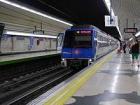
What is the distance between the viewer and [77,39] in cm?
2262

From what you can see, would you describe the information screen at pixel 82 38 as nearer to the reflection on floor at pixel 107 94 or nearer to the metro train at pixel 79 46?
the metro train at pixel 79 46

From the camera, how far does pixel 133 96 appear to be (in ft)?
31.2

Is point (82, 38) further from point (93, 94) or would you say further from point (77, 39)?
point (93, 94)

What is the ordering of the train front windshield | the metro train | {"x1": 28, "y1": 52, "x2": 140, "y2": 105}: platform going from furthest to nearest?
the train front windshield, the metro train, {"x1": 28, "y1": 52, "x2": 140, "y2": 105}: platform

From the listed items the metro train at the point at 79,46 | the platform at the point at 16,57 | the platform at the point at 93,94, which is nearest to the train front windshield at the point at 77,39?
the metro train at the point at 79,46

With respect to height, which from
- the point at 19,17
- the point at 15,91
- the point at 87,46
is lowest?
the point at 15,91

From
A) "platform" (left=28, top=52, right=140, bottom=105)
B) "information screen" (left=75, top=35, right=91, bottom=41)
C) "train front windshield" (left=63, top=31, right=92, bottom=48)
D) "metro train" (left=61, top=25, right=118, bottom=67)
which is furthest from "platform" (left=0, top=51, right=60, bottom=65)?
"platform" (left=28, top=52, right=140, bottom=105)

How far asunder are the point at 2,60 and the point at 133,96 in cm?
1008

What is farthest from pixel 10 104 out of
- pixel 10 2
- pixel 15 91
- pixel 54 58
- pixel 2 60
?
pixel 54 58

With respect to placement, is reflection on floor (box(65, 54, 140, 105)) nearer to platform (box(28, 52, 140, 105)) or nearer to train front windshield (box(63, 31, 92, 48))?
platform (box(28, 52, 140, 105))

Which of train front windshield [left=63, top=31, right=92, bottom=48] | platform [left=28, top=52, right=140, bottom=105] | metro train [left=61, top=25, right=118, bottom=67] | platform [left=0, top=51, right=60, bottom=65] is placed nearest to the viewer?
platform [left=28, top=52, right=140, bottom=105]

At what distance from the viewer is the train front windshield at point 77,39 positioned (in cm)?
2253

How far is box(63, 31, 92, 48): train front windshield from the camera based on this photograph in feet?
73.9

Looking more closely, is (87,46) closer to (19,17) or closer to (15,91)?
(19,17)
